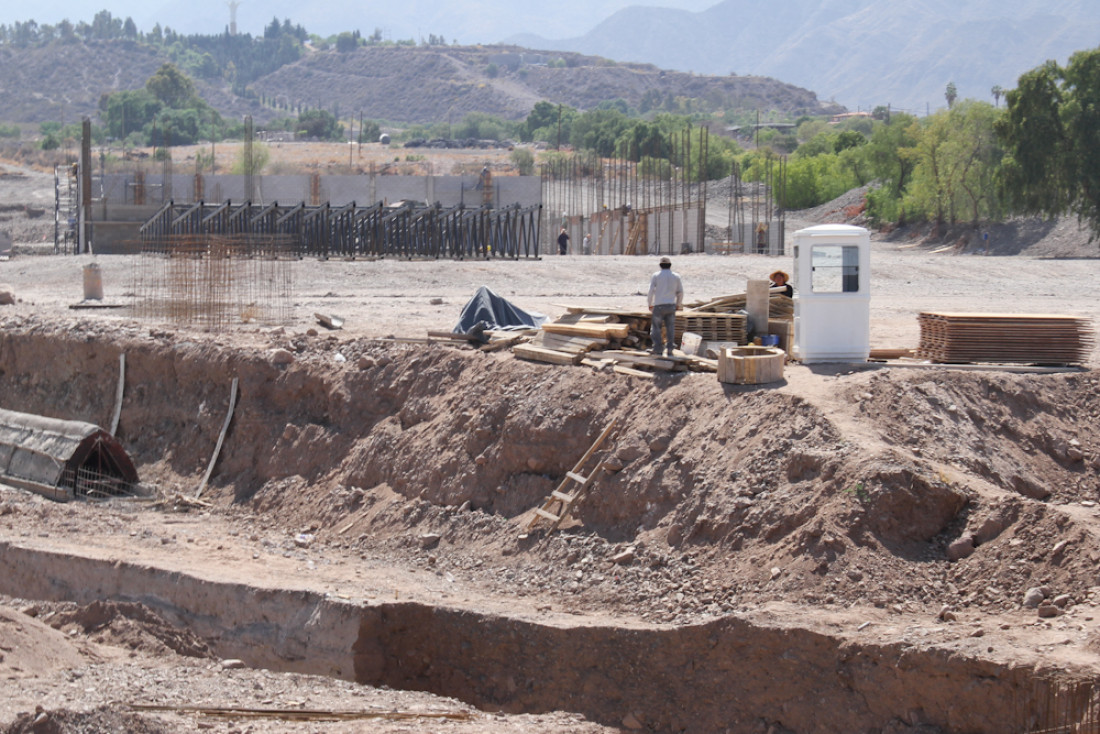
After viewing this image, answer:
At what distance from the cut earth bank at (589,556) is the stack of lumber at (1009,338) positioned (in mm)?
564

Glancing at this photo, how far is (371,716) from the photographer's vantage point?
32.3 feet

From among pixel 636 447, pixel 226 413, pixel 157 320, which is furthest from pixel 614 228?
pixel 636 447

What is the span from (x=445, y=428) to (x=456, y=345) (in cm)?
197

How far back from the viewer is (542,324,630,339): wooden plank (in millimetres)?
14867

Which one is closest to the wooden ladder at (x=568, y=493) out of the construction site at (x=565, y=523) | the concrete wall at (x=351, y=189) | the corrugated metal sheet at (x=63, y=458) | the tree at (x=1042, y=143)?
the construction site at (x=565, y=523)

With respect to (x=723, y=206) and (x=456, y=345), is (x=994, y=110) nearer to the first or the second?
(x=723, y=206)

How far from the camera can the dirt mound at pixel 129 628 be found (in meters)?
11.7

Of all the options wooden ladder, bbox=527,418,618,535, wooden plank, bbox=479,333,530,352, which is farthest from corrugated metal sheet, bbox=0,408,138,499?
wooden ladder, bbox=527,418,618,535

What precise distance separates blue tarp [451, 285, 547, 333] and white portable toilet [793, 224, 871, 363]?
4969 millimetres

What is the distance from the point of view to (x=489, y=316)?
57.2 feet

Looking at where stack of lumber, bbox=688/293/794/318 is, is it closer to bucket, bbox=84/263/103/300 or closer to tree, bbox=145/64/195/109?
bucket, bbox=84/263/103/300

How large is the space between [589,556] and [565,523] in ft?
2.27

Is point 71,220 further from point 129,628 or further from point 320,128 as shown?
point 320,128

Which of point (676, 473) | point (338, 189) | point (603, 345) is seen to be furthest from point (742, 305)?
point (338, 189)
